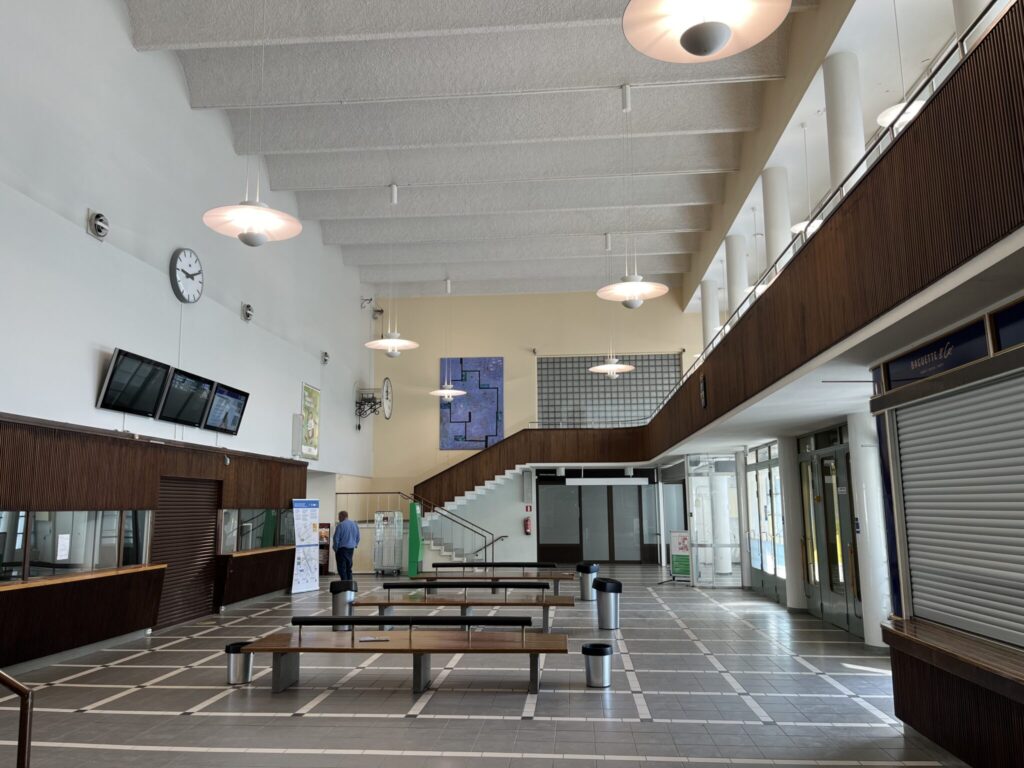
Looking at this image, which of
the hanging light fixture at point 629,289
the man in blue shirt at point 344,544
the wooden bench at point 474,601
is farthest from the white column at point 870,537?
the man in blue shirt at point 344,544

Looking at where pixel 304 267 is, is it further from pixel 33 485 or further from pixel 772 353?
pixel 772 353

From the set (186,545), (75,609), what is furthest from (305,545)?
(75,609)

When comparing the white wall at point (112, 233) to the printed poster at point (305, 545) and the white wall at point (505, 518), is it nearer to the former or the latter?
the printed poster at point (305, 545)

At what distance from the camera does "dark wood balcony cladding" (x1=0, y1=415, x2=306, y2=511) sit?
7.56 m

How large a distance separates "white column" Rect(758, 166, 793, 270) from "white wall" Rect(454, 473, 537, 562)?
10959 millimetres

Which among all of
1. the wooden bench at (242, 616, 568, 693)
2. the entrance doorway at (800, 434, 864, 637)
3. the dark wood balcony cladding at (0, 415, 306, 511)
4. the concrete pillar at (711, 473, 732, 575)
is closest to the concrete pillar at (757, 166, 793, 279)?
the entrance doorway at (800, 434, 864, 637)

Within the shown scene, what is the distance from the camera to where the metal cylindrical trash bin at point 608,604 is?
33.7 feet

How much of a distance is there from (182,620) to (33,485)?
4.30 metres

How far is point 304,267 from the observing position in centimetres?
1689

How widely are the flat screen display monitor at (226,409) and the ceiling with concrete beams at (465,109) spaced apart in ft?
14.4

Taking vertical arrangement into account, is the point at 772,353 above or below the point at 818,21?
below

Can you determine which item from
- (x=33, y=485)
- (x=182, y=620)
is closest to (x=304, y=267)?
(x=182, y=620)

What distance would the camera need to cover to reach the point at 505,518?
20672 millimetres

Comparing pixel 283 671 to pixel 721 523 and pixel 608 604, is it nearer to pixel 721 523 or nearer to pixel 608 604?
pixel 608 604
